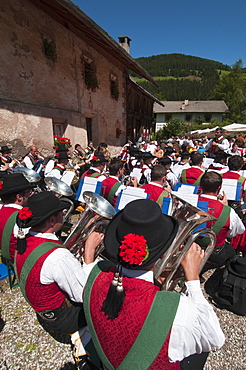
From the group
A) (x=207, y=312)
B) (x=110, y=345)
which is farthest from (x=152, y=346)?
(x=207, y=312)

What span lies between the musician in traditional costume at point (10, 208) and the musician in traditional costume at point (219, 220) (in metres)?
2.45

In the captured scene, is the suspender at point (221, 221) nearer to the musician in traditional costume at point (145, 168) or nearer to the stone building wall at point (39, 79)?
the musician in traditional costume at point (145, 168)

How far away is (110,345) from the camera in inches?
49.3

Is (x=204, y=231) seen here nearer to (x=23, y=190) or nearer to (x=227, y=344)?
(x=227, y=344)

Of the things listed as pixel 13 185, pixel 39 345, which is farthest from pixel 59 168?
pixel 39 345

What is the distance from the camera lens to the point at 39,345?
2436mm

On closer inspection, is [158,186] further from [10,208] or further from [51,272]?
[51,272]

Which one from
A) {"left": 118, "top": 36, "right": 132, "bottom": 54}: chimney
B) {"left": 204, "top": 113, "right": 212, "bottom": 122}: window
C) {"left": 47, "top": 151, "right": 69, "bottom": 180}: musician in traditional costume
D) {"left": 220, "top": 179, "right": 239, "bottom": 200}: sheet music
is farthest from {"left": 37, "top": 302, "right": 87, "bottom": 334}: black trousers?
{"left": 204, "top": 113, "right": 212, "bottom": 122}: window

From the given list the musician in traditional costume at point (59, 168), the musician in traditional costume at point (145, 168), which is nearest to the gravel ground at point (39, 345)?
the musician in traditional costume at point (59, 168)

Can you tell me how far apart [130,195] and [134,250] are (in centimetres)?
215

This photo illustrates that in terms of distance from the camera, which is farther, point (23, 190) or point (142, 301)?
point (23, 190)

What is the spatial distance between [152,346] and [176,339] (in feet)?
0.43

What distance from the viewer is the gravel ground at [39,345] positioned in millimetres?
2236

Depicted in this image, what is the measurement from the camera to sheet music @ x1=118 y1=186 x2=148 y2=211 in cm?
325
